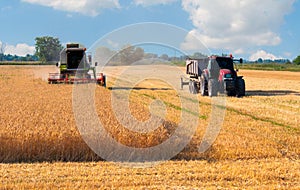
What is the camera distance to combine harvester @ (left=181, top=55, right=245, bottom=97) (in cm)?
1794

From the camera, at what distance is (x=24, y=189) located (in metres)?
5.32

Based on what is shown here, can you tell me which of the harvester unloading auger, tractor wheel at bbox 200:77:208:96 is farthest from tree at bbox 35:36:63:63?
tractor wheel at bbox 200:77:208:96

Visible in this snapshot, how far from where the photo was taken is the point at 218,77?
18672mm

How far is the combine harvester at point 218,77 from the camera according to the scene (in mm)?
17938

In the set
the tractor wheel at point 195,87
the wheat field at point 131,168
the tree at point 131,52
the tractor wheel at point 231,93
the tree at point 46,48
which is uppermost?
the tree at point 46,48

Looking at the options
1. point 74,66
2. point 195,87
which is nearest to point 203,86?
point 195,87

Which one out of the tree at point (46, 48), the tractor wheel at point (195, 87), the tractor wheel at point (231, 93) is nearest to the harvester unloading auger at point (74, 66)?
the tractor wheel at point (195, 87)

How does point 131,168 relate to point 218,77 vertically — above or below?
below

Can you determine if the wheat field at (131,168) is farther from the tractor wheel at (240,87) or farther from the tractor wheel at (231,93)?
the tractor wheel at (231,93)

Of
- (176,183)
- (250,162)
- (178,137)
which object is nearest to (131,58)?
(178,137)

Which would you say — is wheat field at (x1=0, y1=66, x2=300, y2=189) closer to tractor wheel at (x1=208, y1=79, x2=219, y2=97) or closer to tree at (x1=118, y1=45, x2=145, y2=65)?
tree at (x1=118, y1=45, x2=145, y2=65)

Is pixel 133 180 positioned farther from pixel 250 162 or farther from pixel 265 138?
pixel 265 138

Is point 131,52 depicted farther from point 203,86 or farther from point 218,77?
point 218,77

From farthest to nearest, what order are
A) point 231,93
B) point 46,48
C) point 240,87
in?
1. point 46,48
2. point 231,93
3. point 240,87
